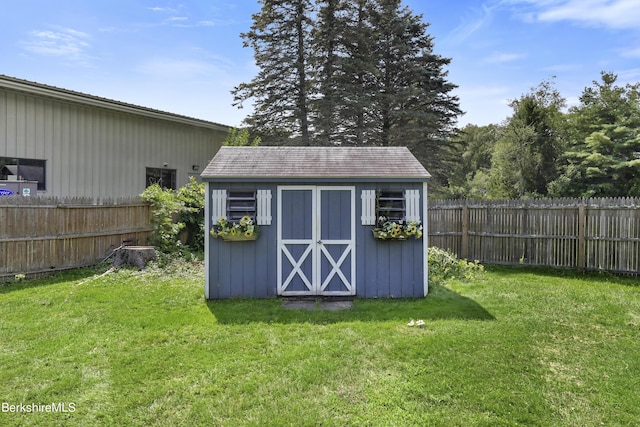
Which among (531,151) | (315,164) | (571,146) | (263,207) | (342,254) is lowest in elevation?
(342,254)

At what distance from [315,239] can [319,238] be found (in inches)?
2.5

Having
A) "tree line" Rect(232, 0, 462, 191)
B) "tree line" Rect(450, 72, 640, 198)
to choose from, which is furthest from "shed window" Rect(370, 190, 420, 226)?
"tree line" Rect(450, 72, 640, 198)

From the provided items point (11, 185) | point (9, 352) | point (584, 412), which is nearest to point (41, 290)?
point (9, 352)

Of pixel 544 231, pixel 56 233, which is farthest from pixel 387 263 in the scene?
pixel 56 233

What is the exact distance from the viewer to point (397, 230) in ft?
17.7

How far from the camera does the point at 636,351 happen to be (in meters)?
3.69

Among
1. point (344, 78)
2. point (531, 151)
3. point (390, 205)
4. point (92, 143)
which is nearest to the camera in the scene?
point (390, 205)

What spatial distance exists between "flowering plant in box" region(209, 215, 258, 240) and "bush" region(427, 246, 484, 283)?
351cm

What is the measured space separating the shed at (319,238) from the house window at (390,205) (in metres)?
0.02

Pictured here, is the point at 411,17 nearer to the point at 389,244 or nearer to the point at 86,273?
the point at 389,244

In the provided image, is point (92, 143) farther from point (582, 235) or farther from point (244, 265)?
point (582, 235)

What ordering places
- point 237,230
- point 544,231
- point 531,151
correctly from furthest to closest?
point 531,151, point 544,231, point 237,230

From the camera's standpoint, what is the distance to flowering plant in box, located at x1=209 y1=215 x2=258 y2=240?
5.33 metres

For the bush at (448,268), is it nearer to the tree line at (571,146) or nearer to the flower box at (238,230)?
the flower box at (238,230)
